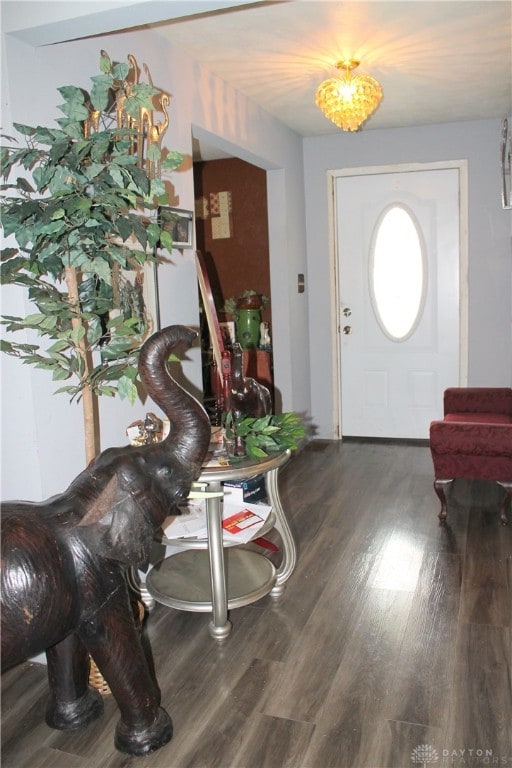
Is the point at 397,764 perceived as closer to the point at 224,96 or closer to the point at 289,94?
the point at 224,96

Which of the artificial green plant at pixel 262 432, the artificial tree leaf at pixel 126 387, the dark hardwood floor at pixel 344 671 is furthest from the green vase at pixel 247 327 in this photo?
the artificial tree leaf at pixel 126 387

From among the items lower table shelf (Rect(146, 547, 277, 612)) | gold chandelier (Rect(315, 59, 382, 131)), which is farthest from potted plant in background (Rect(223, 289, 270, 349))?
lower table shelf (Rect(146, 547, 277, 612))

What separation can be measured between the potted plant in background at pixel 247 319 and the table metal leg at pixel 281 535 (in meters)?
2.39

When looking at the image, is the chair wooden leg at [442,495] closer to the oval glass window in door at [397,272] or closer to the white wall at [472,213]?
the white wall at [472,213]

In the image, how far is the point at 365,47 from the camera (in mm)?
3176

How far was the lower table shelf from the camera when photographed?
7.80 feet

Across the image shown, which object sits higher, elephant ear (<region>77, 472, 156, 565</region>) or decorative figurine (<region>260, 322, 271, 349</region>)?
decorative figurine (<region>260, 322, 271, 349</region>)

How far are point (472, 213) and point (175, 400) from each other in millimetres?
3853

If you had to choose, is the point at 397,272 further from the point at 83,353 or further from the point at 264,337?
the point at 83,353

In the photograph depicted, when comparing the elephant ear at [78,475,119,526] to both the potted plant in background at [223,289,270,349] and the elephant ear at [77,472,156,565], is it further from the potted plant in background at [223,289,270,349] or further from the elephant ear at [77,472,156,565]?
the potted plant in background at [223,289,270,349]

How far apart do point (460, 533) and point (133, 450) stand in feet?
7.23

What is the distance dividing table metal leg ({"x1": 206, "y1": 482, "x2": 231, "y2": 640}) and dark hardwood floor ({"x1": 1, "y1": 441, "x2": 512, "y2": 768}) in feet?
0.26

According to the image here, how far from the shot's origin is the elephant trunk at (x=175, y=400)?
5.50ft

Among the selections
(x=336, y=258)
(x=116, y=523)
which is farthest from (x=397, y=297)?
(x=116, y=523)
